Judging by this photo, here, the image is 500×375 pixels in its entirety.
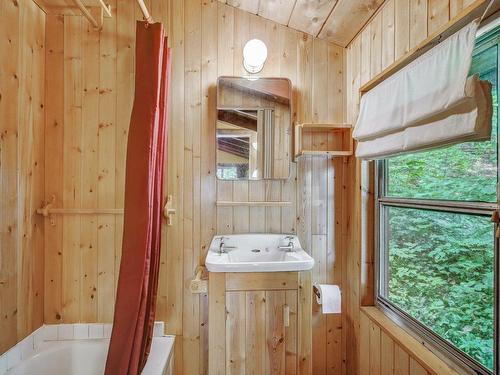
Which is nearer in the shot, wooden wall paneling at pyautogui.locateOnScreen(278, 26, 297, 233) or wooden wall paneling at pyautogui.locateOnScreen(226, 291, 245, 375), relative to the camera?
wooden wall paneling at pyautogui.locateOnScreen(226, 291, 245, 375)

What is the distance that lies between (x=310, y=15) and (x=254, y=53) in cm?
40

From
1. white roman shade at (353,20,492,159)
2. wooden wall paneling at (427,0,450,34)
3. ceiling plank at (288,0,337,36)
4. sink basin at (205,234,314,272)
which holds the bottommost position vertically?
sink basin at (205,234,314,272)

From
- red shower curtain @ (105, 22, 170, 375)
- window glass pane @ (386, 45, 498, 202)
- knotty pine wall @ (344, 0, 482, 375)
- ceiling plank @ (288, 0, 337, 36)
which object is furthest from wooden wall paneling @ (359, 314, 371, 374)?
ceiling plank @ (288, 0, 337, 36)

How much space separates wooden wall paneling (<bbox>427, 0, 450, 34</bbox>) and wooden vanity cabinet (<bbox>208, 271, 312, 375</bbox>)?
48.1 inches

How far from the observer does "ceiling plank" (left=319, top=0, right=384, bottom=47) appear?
4.97 ft

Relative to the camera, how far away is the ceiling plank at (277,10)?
5.52ft

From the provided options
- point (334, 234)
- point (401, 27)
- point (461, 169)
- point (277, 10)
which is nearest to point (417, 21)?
point (401, 27)

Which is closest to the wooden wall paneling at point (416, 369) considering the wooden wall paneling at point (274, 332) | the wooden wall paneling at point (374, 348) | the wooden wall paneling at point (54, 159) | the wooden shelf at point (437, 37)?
the wooden wall paneling at point (374, 348)

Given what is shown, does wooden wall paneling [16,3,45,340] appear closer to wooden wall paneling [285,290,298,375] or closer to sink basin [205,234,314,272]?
sink basin [205,234,314,272]

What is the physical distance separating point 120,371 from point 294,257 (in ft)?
3.36

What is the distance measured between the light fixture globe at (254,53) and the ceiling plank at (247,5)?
22 centimetres

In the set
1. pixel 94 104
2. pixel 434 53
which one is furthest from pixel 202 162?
pixel 434 53

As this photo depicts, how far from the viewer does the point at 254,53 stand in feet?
5.77

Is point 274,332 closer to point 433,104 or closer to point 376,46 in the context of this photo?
point 433,104
